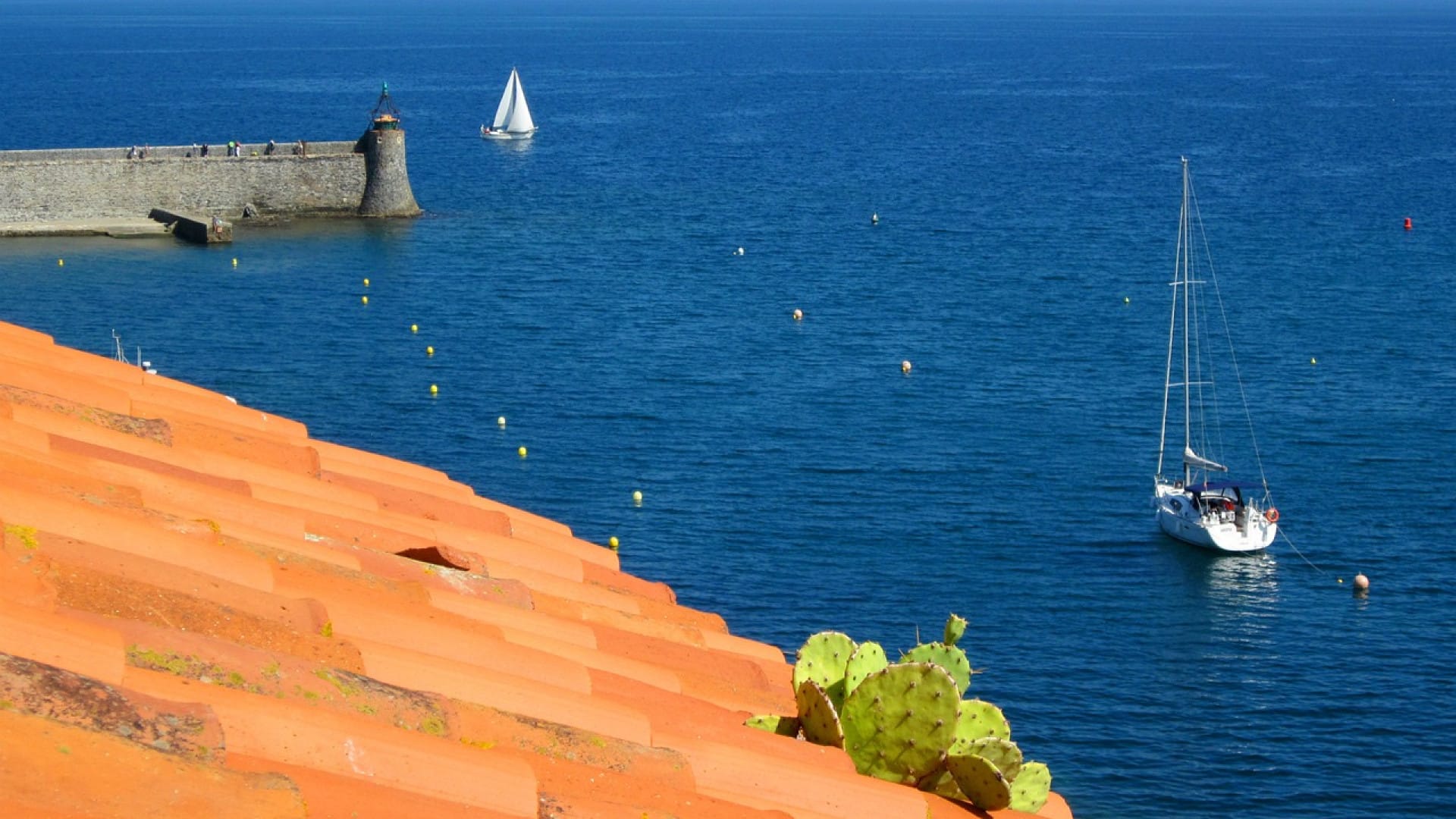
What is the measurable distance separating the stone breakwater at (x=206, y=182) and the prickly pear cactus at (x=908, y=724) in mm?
84102

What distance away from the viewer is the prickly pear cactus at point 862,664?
837cm

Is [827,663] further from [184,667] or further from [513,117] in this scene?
[513,117]

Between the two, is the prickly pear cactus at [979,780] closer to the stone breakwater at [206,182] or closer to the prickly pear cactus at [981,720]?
the prickly pear cactus at [981,720]

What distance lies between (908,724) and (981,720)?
1.02m

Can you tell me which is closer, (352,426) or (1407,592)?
(1407,592)

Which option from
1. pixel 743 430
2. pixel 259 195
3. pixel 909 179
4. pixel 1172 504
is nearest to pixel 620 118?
pixel 909 179

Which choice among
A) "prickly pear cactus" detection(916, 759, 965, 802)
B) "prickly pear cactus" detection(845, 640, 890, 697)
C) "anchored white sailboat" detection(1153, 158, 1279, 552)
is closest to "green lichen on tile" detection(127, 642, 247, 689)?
"prickly pear cactus" detection(916, 759, 965, 802)

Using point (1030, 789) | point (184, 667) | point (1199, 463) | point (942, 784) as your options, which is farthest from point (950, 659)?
point (1199, 463)

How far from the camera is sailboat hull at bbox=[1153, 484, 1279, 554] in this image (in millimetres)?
47656

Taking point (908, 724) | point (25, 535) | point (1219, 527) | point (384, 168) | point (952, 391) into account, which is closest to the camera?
point (25, 535)

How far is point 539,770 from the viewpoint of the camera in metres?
5.89

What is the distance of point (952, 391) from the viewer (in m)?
62.4

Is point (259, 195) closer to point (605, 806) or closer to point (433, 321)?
point (433, 321)

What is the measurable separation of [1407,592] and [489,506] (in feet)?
124
